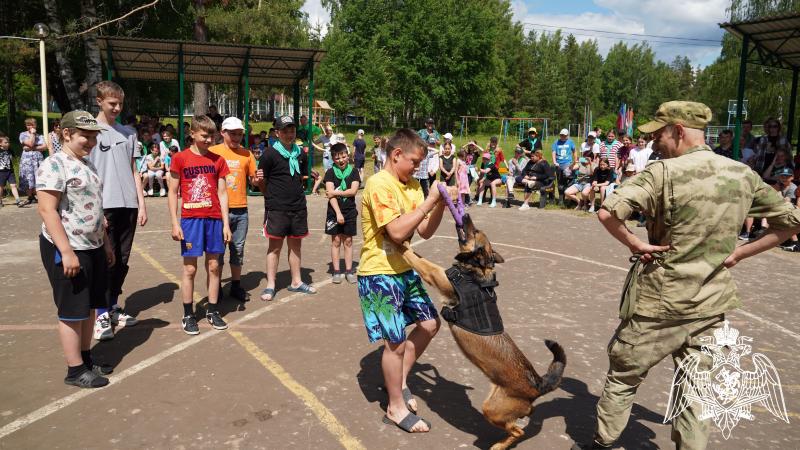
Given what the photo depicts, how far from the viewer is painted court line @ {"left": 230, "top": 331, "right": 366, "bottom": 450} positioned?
148 inches

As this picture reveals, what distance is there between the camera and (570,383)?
475 centimetres

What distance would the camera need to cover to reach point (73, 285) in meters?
4.20

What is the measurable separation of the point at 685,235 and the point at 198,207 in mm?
4336

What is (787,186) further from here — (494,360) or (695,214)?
(494,360)

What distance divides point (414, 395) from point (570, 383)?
4.55ft

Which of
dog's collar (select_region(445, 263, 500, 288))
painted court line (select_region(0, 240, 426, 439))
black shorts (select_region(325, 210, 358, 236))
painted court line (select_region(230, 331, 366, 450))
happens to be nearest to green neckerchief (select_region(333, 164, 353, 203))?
black shorts (select_region(325, 210, 358, 236))

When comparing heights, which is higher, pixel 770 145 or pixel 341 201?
pixel 770 145

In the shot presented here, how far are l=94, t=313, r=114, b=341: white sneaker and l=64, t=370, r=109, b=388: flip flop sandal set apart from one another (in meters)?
0.98

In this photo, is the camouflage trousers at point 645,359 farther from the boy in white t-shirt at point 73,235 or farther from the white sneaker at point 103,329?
the white sneaker at point 103,329

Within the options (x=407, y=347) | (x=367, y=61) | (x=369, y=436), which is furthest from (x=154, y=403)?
(x=367, y=61)

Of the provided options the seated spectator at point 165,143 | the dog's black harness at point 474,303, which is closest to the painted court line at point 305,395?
the dog's black harness at point 474,303

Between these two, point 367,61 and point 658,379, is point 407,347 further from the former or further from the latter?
point 367,61

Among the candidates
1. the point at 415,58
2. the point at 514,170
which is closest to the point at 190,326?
the point at 514,170

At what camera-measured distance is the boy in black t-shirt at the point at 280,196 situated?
6.72 metres
